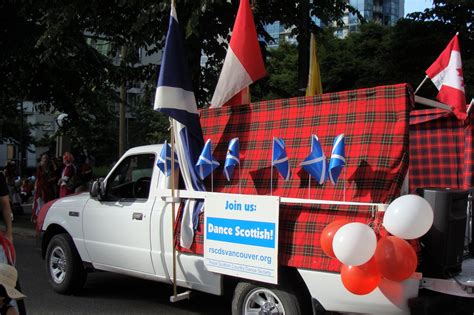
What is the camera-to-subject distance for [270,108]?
4.98m

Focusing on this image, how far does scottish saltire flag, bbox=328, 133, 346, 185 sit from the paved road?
2605 millimetres

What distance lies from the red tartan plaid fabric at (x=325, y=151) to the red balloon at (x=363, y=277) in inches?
9.9

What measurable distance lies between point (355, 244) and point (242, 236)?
125cm

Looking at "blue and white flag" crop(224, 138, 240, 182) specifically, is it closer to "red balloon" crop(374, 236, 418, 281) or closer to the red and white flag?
the red and white flag

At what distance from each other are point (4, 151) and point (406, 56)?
52754 millimetres

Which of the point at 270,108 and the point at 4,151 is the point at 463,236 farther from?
the point at 4,151

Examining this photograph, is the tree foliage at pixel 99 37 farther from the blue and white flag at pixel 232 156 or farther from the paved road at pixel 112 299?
the paved road at pixel 112 299

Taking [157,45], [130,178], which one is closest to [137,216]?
[130,178]

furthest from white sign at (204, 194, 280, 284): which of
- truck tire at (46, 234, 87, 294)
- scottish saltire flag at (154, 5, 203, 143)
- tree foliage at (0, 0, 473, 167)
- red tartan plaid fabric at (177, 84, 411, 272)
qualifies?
tree foliage at (0, 0, 473, 167)

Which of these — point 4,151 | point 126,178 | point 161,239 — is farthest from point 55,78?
point 4,151

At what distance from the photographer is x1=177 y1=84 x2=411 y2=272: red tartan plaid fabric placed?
13.5ft

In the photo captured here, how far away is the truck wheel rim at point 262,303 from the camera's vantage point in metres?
4.60

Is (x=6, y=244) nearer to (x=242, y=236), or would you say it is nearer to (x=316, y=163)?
(x=242, y=236)

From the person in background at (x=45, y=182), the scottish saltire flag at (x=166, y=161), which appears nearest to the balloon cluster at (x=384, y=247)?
the scottish saltire flag at (x=166, y=161)
